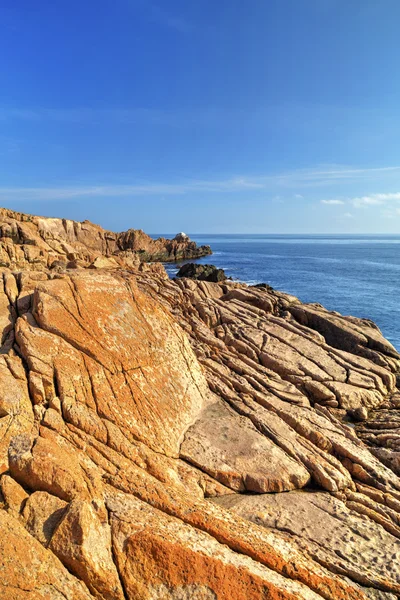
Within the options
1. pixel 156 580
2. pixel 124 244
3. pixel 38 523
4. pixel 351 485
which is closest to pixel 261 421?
pixel 351 485

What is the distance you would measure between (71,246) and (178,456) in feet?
123

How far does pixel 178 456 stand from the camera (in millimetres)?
13711

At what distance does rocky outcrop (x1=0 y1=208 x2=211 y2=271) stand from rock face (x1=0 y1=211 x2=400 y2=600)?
13.0 feet

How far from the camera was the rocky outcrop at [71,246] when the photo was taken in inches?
1073

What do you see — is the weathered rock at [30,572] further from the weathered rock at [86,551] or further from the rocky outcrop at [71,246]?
the rocky outcrop at [71,246]

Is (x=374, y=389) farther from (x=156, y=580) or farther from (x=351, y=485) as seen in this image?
(x=156, y=580)

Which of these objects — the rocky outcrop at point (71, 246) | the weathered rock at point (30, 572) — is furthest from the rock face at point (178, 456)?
the rocky outcrop at point (71, 246)

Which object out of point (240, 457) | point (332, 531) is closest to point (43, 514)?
point (240, 457)

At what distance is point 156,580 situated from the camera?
27.0 ft

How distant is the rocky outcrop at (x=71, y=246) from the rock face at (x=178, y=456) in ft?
13.0

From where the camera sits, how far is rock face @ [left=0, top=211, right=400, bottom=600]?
8289 millimetres

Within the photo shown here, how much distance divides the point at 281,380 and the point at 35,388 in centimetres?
1305

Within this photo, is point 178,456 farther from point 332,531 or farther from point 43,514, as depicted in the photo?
point 43,514

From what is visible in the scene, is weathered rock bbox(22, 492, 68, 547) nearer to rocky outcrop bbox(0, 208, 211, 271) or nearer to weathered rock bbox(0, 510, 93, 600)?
weathered rock bbox(0, 510, 93, 600)
